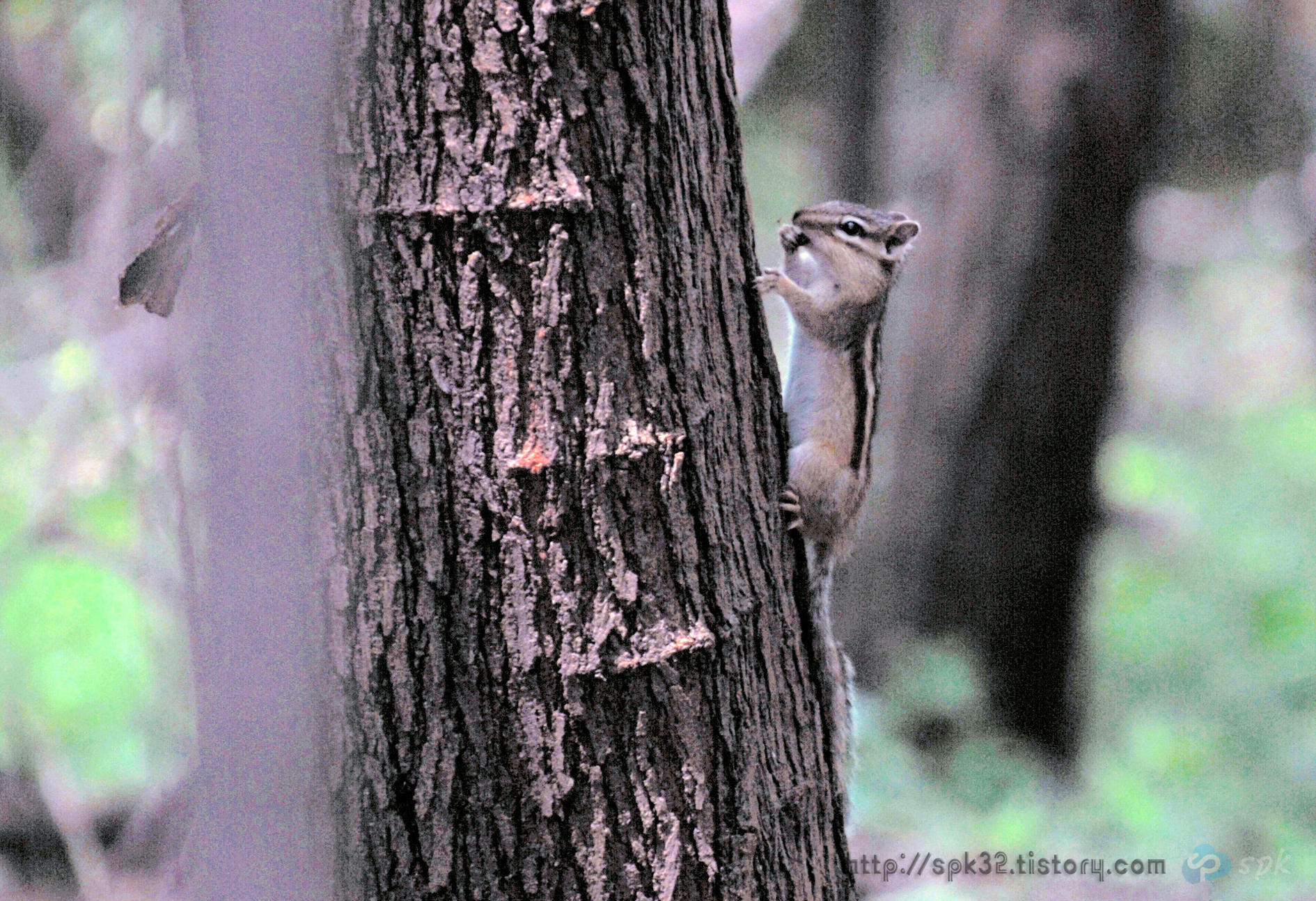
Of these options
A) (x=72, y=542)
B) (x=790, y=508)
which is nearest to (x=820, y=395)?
(x=790, y=508)

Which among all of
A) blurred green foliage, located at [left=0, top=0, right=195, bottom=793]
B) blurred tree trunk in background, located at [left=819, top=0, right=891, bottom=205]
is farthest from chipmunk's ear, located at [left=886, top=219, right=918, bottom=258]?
blurred tree trunk in background, located at [left=819, top=0, right=891, bottom=205]

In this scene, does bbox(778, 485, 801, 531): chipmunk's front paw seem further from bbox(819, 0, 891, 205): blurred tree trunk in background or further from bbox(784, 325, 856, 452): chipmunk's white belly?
bbox(819, 0, 891, 205): blurred tree trunk in background

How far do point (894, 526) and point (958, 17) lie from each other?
93.5 inches

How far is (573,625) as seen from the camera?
1.59 m

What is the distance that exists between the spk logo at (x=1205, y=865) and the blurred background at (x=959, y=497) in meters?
0.05

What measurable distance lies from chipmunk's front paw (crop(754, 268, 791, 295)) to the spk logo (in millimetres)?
2969

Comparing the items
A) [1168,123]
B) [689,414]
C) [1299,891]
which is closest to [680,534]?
[689,414]

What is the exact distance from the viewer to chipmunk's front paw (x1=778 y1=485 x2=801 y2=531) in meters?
1.93

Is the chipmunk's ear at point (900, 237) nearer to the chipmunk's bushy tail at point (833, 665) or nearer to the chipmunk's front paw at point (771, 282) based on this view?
the chipmunk's front paw at point (771, 282)

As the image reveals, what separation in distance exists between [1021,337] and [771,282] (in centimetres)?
356

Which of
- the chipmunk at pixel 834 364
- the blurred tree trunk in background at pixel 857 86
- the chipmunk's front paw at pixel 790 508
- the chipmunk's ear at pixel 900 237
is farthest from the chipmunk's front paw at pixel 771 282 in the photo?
the blurred tree trunk in background at pixel 857 86

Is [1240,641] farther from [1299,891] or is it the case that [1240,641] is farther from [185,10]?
[185,10]

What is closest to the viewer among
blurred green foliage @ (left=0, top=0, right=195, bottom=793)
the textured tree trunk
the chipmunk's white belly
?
the textured tree trunk

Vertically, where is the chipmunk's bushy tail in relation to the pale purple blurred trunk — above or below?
below
